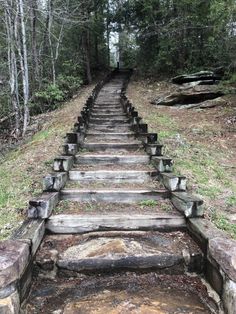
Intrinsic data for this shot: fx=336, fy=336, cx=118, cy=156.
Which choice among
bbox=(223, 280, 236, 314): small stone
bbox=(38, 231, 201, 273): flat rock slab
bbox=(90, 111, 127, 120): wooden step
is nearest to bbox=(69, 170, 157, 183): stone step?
bbox=(38, 231, 201, 273): flat rock slab

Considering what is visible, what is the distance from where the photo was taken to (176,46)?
15859mm

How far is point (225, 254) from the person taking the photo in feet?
9.34

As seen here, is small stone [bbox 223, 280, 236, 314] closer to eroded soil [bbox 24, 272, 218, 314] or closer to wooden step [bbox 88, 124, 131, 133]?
eroded soil [bbox 24, 272, 218, 314]

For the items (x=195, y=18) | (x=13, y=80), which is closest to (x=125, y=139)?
(x=13, y=80)

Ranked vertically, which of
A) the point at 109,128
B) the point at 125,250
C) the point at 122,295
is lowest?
the point at 122,295

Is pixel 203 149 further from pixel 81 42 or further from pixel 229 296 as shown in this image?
pixel 81 42

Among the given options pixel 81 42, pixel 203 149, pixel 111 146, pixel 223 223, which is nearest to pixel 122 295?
pixel 223 223

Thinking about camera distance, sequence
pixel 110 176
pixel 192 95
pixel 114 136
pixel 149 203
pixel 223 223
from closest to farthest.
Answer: pixel 223 223, pixel 149 203, pixel 110 176, pixel 114 136, pixel 192 95

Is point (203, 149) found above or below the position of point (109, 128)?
below

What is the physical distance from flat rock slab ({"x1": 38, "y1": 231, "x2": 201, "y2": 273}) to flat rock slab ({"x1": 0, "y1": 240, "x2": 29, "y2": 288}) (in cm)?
52

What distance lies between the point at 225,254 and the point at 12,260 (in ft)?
5.74

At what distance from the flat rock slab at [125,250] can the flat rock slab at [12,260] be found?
1.70ft

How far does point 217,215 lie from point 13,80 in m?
8.34

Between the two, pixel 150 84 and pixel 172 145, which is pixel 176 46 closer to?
pixel 150 84
